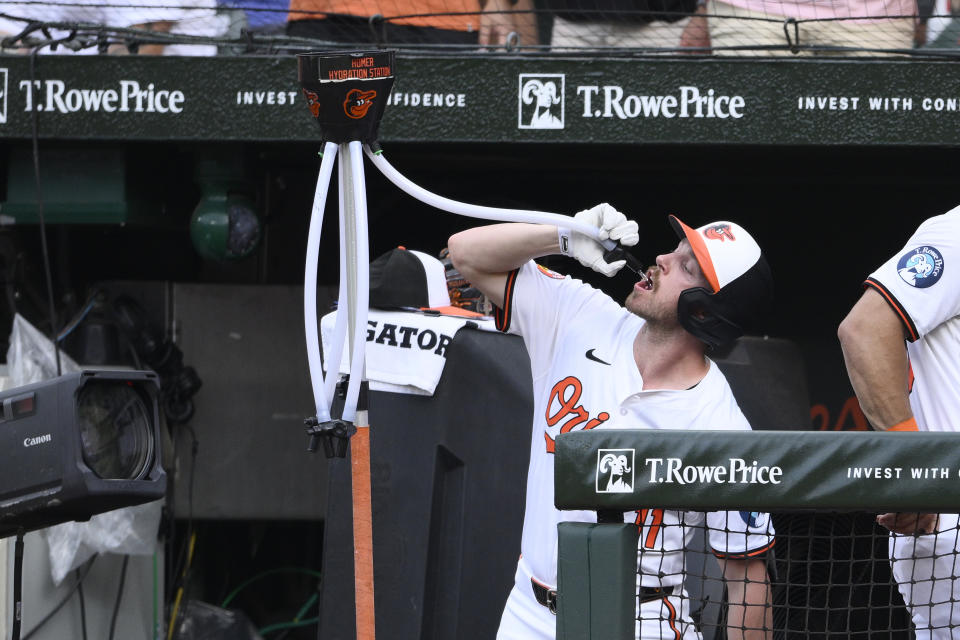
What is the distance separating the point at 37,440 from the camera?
9.48ft

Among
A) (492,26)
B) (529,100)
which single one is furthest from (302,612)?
(492,26)

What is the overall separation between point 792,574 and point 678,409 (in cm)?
108

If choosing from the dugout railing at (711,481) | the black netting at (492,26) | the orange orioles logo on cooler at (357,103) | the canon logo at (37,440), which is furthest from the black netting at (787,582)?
the black netting at (492,26)

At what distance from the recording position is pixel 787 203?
526 cm

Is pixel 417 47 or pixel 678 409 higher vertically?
pixel 417 47

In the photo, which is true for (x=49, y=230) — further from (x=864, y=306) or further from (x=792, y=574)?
(x=864, y=306)

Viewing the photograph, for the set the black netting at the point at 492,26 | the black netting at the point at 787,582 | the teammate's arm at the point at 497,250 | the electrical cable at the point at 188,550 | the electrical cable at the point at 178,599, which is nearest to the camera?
the black netting at the point at 787,582

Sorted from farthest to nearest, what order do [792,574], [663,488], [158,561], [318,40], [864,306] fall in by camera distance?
[158,561]
[318,40]
[792,574]
[864,306]
[663,488]

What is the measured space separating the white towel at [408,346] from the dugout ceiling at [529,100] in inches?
33.0

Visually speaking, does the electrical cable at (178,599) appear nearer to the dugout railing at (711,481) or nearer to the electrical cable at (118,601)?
the electrical cable at (118,601)

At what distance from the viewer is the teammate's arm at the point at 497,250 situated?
8.96 feet

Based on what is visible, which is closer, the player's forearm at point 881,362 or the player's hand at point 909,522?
the player's hand at point 909,522

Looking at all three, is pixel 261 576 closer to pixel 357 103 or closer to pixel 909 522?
pixel 357 103

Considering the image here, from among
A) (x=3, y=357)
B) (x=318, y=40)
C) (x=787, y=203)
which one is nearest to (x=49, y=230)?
(x=3, y=357)
